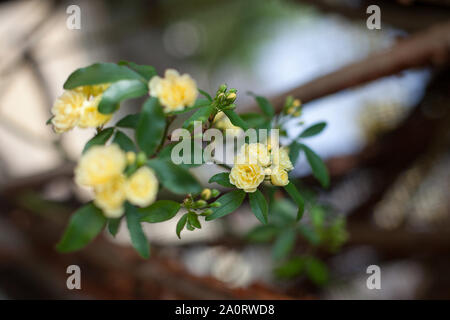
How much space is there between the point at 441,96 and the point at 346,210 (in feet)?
1.28

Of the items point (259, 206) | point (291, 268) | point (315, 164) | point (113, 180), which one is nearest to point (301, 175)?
point (291, 268)

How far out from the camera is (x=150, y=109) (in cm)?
30

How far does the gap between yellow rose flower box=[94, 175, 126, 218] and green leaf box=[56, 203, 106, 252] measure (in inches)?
0.6

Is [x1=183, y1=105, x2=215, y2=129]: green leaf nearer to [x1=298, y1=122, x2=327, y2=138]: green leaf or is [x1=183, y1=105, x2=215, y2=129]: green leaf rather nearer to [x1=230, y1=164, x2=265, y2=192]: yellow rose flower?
[x1=230, y1=164, x2=265, y2=192]: yellow rose flower

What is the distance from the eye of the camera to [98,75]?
318mm

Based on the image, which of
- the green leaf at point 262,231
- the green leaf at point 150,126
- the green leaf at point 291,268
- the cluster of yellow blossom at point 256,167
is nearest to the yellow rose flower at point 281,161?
the cluster of yellow blossom at point 256,167

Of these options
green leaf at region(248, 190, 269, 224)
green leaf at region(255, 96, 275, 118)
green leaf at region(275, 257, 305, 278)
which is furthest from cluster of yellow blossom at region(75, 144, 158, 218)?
green leaf at region(275, 257, 305, 278)

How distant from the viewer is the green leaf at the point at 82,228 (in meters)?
0.29

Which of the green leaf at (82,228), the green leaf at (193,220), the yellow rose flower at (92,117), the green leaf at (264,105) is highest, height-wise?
the green leaf at (264,105)

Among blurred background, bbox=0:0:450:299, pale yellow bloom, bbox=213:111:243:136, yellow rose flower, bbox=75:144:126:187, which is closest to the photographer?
yellow rose flower, bbox=75:144:126:187

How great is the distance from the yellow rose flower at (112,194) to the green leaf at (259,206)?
123mm

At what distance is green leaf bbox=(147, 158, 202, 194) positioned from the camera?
29 centimetres

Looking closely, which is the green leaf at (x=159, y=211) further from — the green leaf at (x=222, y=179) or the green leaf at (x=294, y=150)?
the green leaf at (x=294, y=150)
